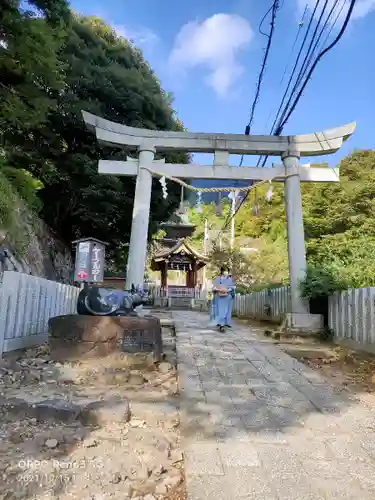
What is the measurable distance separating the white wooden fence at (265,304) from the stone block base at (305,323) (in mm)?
1584

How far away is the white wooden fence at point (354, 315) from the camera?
5840 millimetres

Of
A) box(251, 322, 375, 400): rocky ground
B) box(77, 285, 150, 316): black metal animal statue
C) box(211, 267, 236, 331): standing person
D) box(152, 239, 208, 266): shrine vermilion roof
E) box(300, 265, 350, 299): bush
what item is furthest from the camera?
box(152, 239, 208, 266): shrine vermilion roof

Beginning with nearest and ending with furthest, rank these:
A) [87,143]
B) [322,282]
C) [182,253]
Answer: [322,282]
[87,143]
[182,253]

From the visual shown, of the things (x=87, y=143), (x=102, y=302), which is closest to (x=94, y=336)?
(x=102, y=302)

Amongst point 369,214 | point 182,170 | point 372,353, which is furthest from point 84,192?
point 369,214

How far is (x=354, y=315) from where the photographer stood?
651 cm

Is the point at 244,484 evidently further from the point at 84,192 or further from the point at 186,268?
the point at 186,268

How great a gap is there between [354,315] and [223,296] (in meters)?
3.40

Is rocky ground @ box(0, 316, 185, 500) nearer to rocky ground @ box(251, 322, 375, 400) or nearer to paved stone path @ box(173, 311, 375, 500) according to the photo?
paved stone path @ box(173, 311, 375, 500)

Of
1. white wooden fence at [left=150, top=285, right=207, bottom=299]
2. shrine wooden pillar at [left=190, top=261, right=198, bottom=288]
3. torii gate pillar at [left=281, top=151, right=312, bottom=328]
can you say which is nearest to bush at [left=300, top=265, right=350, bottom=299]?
torii gate pillar at [left=281, top=151, right=312, bottom=328]

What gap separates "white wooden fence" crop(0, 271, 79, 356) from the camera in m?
5.20

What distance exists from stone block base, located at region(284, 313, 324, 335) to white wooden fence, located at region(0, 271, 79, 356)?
15.5 feet

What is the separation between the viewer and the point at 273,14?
593cm

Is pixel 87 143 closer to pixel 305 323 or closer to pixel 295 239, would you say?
pixel 295 239
